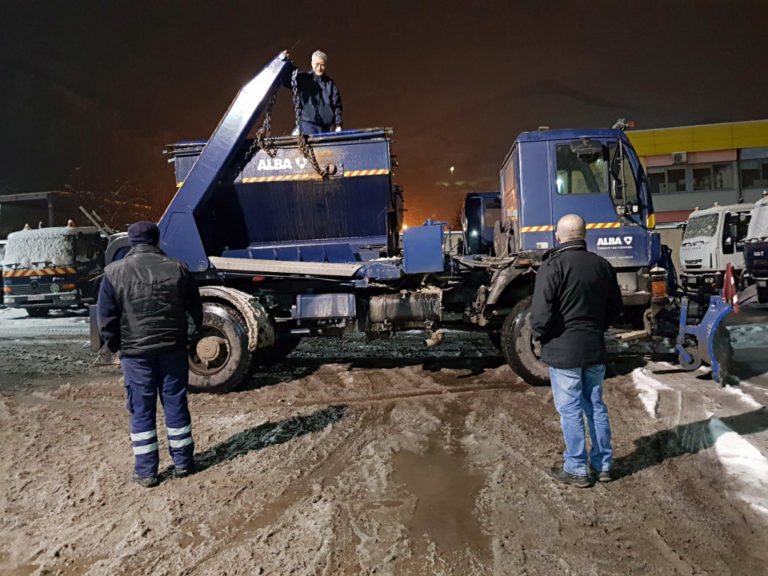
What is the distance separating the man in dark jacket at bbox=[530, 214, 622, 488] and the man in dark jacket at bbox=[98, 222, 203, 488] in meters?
2.48

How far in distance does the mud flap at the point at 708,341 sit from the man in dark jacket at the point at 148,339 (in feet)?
17.0

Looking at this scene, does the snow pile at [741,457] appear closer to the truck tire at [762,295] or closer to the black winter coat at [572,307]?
the black winter coat at [572,307]

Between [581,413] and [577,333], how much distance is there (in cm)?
52

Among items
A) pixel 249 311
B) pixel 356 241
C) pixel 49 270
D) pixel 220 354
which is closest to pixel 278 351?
pixel 220 354

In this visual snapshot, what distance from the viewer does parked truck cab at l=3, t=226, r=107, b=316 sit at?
508 inches

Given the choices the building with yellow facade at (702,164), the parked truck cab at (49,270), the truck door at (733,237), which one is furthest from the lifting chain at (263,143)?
the building with yellow facade at (702,164)

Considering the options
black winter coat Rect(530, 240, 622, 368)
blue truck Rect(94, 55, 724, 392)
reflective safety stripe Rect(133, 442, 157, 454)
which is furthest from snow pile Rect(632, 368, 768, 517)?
reflective safety stripe Rect(133, 442, 157, 454)

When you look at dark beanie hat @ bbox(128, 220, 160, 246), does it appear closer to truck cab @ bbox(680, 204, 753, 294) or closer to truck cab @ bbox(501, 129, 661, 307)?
truck cab @ bbox(501, 129, 661, 307)

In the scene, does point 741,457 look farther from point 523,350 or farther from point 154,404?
point 154,404

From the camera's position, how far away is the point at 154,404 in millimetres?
3426

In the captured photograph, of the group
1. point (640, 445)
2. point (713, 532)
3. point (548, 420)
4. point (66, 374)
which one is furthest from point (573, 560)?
point (66, 374)

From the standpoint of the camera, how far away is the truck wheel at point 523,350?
18.2 ft

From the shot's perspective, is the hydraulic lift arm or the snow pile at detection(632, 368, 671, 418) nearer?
the snow pile at detection(632, 368, 671, 418)

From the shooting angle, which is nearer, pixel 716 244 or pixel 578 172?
pixel 578 172
